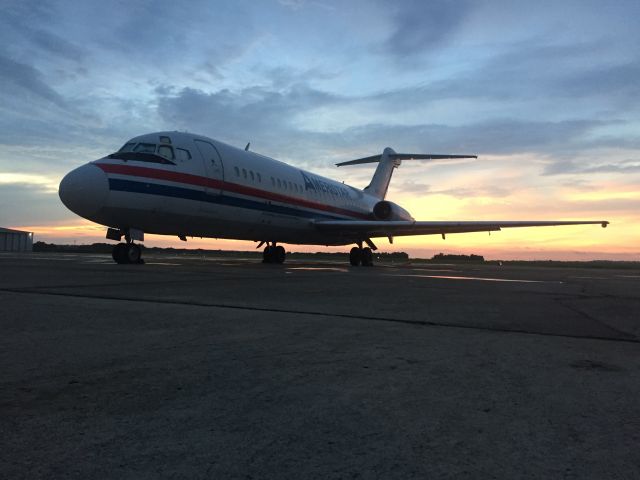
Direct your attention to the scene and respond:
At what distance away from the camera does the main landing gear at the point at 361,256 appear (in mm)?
22625

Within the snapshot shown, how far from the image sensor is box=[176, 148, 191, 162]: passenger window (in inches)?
539

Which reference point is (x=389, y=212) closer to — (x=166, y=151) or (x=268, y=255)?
(x=268, y=255)

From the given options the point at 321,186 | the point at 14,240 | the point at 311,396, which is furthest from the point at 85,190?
the point at 14,240

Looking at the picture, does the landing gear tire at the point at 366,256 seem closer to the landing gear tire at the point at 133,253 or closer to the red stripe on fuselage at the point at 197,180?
the red stripe on fuselage at the point at 197,180

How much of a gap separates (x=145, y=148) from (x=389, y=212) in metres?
14.8

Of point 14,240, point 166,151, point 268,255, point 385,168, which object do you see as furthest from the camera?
point 14,240

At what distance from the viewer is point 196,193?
13789mm

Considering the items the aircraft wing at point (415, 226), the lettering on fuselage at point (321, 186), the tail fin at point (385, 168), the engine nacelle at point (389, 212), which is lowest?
the aircraft wing at point (415, 226)

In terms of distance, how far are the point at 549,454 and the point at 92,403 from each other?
188 centimetres

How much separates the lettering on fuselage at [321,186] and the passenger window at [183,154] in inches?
263

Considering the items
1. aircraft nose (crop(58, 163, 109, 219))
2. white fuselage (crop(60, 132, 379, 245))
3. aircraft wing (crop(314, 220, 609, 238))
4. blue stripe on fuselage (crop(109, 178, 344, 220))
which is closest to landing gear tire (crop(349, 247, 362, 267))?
aircraft wing (crop(314, 220, 609, 238))

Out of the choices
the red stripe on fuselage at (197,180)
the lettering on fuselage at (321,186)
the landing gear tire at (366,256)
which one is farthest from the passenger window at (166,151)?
the landing gear tire at (366,256)

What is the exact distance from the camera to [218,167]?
14758 mm

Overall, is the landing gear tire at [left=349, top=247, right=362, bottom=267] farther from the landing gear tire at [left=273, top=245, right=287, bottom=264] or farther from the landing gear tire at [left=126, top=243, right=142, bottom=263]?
the landing gear tire at [left=126, top=243, right=142, bottom=263]
